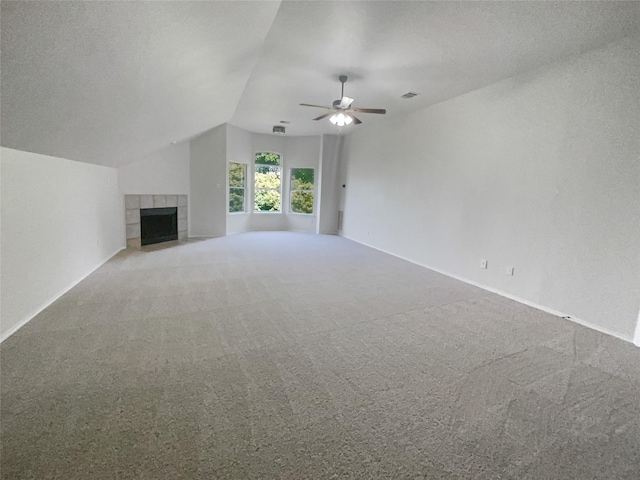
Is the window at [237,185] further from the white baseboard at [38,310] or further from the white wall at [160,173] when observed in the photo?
the white baseboard at [38,310]

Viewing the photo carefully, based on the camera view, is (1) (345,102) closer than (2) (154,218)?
Yes

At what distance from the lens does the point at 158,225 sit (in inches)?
→ 273

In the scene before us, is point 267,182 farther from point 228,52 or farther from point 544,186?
point 544,186

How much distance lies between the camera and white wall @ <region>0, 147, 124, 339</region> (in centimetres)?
265

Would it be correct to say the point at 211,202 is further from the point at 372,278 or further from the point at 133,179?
the point at 372,278

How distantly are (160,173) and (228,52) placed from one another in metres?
4.38

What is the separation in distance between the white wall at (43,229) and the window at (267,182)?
15.6ft

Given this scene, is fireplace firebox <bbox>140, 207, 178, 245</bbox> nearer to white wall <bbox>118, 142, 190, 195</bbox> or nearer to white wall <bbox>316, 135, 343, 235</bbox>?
white wall <bbox>118, 142, 190, 195</bbox>

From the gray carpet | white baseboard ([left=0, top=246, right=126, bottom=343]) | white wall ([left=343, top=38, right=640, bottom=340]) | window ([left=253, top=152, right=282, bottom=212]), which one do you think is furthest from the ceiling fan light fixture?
window ([left=253, top=152, right=282, bottom=212])

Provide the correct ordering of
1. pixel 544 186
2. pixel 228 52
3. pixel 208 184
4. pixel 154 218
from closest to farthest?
pixel 228 52 < pixel 544 186 < pixel 154 218 < pixel 208 184

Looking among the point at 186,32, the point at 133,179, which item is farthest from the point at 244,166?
the point at 186,32

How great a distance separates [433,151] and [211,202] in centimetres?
532

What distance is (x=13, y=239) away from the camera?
2.71 metres

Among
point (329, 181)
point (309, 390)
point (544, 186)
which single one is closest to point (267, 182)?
point (329, 181)
